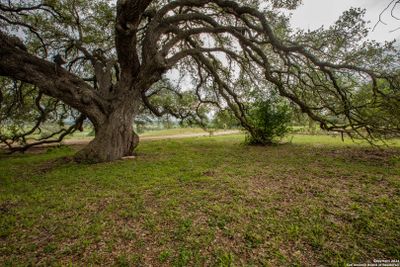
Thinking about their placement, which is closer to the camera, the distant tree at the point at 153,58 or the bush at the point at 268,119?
the distant tree at the point at 153,58

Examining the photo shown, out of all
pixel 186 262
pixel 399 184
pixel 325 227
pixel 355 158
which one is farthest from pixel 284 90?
pixel 186 262

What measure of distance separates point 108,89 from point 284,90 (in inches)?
258

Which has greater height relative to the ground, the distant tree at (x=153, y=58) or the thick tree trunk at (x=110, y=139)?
the distant tree at (x=153, y=58)

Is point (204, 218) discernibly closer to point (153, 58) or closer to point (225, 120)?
point (153, 58)

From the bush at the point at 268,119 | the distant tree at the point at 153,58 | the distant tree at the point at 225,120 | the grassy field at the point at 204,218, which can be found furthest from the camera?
the distant tree at the point at 225,120

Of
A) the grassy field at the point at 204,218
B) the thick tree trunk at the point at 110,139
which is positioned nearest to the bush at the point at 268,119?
the grassy field at the point at 204,218

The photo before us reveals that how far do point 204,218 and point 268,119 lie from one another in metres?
8.36

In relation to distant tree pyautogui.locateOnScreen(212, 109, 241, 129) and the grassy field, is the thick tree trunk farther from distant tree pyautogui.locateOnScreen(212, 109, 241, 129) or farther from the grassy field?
distant tree pyautogui.locateOnScreen(212, 109, 241, 129)

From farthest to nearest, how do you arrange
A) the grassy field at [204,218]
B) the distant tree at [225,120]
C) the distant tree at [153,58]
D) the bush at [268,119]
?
the distant tree at [225,120] → the bush at [268,119] → the distant tree at [153,58] → the grassy field at [204,218]

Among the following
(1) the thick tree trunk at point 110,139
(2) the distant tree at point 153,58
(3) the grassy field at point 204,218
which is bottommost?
(3) the grassy field at point 204,218

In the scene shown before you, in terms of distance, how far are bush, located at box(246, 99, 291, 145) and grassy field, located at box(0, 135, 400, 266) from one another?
5.37 meters

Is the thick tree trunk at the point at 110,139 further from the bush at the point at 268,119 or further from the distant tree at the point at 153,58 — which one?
the bush at the point at 268,119

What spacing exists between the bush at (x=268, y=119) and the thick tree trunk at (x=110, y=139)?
19.3ft

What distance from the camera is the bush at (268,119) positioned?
10.6 metres
